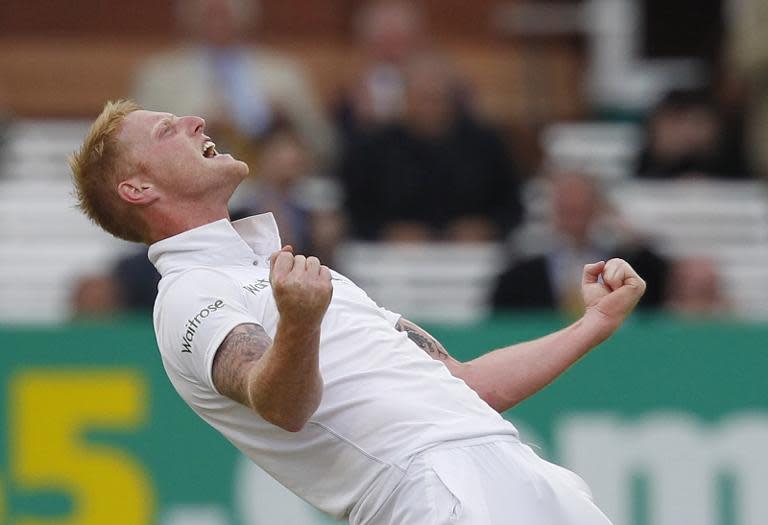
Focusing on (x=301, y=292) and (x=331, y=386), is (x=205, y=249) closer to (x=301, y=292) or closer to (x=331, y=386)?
(x=331, y=386)

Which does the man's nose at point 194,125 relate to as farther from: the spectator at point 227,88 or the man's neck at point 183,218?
the spectator at point 227,88

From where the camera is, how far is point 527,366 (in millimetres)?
4645

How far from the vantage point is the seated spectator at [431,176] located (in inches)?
372

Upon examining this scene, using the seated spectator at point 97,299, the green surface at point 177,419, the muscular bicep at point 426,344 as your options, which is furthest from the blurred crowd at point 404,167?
the muscular bicep at point 426,344

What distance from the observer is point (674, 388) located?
795 centimetres

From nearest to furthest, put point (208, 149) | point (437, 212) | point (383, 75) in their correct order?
1. point (208, 149)
2. point (437, 212)
3. point (383, 75)

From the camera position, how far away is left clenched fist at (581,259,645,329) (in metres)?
4.54

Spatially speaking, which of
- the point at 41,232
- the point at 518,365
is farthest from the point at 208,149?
the point at 41,232

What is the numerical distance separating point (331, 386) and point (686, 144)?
6619 mm

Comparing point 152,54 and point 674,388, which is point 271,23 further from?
point 674,388

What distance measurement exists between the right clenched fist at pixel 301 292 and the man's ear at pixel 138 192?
719 mm

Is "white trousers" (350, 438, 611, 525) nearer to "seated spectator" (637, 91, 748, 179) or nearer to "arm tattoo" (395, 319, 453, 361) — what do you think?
"arm tattoo" (395, 319, 453, 361)

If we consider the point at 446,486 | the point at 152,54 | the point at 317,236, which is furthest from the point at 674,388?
the point at 152,54

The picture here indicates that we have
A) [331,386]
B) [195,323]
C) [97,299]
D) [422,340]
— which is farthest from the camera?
[97,299]
